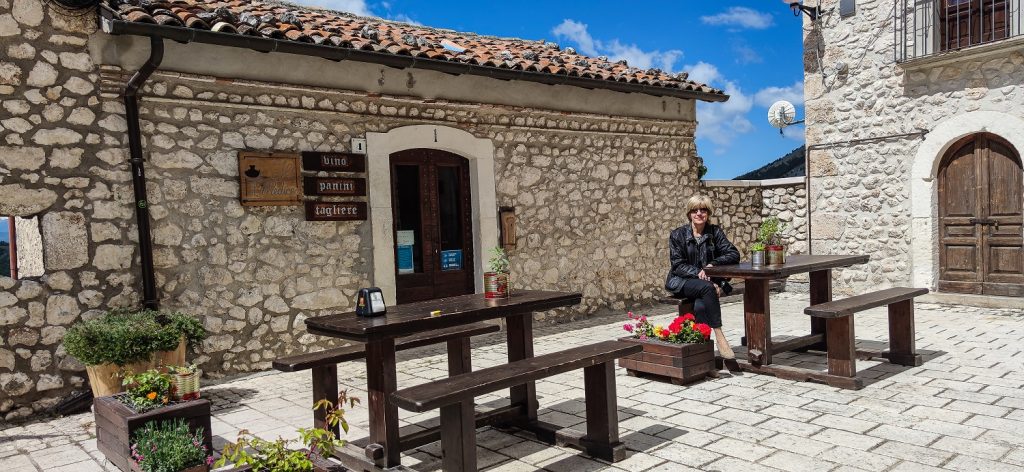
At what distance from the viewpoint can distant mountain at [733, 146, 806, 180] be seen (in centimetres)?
1886

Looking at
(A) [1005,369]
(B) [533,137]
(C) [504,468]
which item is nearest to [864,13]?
(B) [533,137]

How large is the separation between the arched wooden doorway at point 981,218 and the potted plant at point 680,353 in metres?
5.52

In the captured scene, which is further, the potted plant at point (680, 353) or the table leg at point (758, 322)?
the table leg at point (758, 322)

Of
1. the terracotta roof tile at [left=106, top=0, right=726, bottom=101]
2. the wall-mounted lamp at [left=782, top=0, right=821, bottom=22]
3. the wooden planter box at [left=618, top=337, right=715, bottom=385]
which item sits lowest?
the wooden planter box at [left=618, top=337, right=715, bottom=385]

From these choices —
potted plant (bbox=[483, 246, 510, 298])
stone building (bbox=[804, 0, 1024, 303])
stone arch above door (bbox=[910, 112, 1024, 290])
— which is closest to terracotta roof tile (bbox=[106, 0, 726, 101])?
stone building (bbox=[804, 0, 1024, 303])

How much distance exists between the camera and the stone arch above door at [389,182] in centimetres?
713

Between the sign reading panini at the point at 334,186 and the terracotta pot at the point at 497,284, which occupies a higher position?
the sign reading panini at the point at 334,186

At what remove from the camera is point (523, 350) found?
4480mm

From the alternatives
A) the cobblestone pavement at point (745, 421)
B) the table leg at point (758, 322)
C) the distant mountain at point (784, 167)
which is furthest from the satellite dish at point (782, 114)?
the table leg at point (758, 322)

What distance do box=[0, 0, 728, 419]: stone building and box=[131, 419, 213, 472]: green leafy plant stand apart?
2.21 meters

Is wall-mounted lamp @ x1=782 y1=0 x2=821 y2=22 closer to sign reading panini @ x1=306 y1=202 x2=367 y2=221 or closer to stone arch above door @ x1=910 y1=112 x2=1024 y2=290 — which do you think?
stone arch above door @ x1=910 y1=112 x2=1024 y2=290

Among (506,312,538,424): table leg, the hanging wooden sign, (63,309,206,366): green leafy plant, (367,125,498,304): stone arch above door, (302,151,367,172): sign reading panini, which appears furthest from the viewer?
(367,125,498,304): stone arch above door

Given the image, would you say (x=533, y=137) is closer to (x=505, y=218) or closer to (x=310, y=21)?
(x=505, y=218)

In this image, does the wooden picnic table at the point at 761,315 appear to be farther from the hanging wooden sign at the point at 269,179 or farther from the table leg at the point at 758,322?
the hanging wooden sign at the point at 269,179
